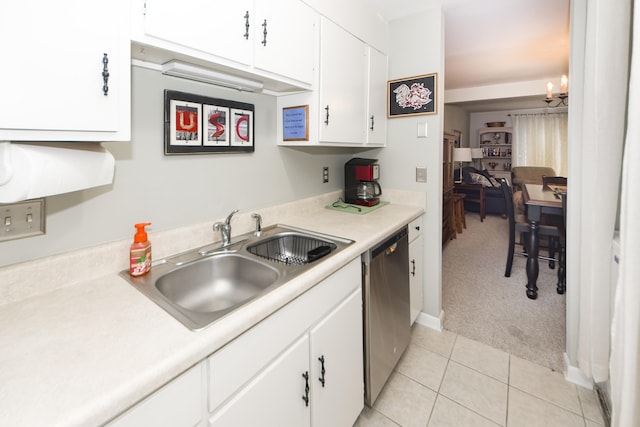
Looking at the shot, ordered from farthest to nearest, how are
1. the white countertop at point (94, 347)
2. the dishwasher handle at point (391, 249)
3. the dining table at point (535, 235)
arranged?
the dining table at point (535, 235) < the dishwasher handle at point (391, 249) < the white countertop at point (94, 347)

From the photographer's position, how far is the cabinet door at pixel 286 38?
4.16 feet

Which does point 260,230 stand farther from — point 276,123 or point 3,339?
point 3,339

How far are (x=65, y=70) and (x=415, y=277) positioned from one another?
80.7 inches

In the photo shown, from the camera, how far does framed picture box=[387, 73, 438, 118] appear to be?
2.10 m

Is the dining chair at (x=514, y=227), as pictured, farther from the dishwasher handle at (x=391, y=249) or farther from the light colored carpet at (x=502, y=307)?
the dishwasher handle at (x=391, y=249)

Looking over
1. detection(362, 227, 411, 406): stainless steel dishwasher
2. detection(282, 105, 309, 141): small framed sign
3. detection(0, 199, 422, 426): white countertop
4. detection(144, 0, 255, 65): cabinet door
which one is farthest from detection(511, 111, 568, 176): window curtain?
detection(0, 199, 422, 426): white countertop

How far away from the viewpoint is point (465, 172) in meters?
6.37

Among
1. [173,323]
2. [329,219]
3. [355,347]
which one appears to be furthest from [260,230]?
[173,323]

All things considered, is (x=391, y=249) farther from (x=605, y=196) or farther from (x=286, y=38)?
(x=286, y=38)

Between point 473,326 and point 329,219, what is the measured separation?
1405 millimetres

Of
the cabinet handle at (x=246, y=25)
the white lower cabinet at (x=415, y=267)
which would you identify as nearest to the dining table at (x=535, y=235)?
the white lower cabinet at (x=415, y=267)

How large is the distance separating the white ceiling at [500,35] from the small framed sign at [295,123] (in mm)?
1004

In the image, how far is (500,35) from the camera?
111 inches

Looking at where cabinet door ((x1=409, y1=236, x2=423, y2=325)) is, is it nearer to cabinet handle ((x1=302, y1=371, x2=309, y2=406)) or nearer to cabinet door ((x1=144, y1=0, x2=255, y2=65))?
cabinet handle ((x1=302, y1=371, x2=309, y2=406))
